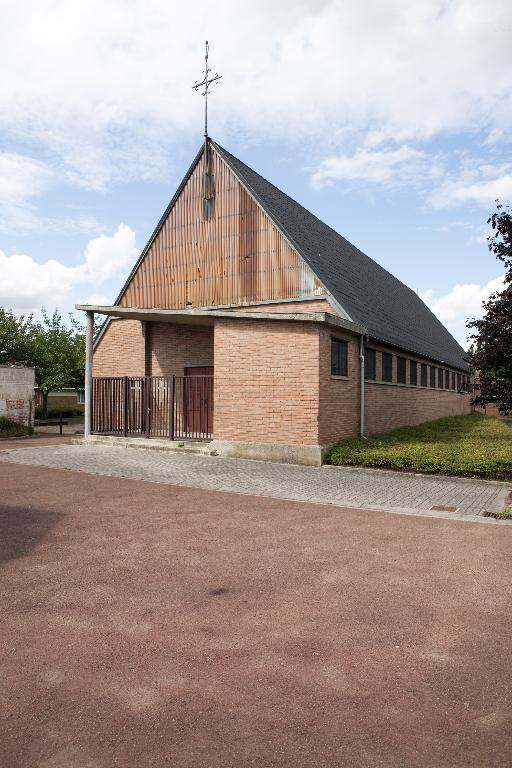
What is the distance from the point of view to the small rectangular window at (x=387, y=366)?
67.3ft

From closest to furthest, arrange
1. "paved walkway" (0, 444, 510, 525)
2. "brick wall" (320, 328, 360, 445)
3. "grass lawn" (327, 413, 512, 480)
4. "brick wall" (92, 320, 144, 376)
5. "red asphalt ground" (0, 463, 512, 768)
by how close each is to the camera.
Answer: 1. "red asphalt ground" (0, 463, 512, 768)
2. "paved walkway" (0, 444, 510, 525)
3. "grass lawn" (327, 413, 512, 480)
4. "brick wall" (320, 328, 360, 445)
5. "brick wall" (92, 320, 144, 376)

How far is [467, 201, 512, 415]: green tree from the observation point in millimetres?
13031

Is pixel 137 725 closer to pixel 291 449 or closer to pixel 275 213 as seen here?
pixel 291 449

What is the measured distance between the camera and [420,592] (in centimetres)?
560

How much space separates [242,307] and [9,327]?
26.4 m

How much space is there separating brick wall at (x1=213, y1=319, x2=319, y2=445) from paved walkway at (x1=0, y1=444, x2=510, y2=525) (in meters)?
0.93

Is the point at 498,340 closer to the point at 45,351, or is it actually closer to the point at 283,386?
the point at 283,386

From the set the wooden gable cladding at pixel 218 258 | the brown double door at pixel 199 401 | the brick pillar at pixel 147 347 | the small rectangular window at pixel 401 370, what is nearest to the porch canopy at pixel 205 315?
the brick pillar at pixel 147 347

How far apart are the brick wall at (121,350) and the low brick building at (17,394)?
4.86 meters

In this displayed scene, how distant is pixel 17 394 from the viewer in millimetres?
25172

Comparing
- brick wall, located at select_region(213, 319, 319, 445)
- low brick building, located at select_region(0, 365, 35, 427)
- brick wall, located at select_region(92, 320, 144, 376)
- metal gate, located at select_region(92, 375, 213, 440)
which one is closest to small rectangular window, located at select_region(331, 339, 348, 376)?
brick wall, located at select_region(213, 319, 319, 445)

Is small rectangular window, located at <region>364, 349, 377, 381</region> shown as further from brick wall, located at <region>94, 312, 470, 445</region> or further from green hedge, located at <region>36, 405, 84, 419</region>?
green hedge, located at <region>36, 405, 84, 419</region>

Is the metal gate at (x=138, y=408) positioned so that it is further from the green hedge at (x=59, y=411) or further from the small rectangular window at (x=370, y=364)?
the green hedge at (x=59, y=411)

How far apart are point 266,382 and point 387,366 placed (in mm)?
7361
